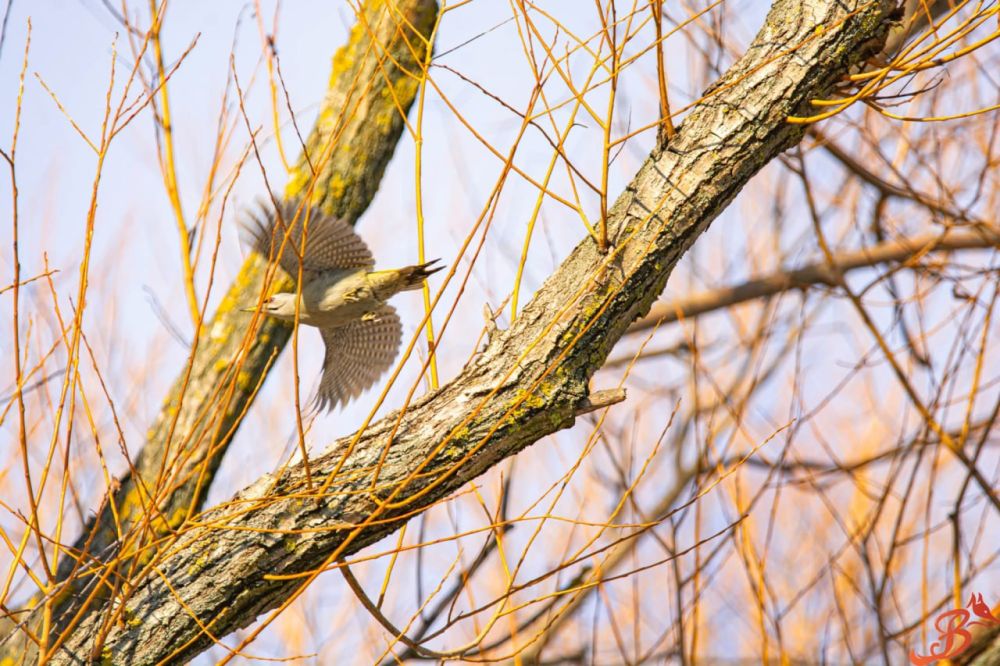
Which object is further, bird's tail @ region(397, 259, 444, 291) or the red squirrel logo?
bird's tail @ region(397, 259, 444, 291)

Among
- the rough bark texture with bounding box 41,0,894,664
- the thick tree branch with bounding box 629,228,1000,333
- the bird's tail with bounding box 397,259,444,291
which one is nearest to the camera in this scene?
the rough bark texture with bounding box 41,0,894,664

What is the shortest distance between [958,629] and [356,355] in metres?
2.59

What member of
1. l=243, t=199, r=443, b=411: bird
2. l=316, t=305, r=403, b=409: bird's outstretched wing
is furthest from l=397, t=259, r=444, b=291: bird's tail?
l=316, t=305, r=403, b=409: bird's outstretched wing

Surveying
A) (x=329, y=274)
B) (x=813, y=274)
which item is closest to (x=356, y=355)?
(x=329, y=274)

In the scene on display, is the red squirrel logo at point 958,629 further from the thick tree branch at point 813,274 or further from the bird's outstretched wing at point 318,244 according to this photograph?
the bird's outstretched wing at point 318,244

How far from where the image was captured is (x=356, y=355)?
13.2ft

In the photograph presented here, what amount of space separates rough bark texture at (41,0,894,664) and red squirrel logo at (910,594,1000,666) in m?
1.20

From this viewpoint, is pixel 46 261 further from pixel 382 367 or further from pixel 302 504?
pixel 382 367

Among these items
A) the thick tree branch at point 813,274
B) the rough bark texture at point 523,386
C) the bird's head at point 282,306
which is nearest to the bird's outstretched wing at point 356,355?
the bird's head at point 282,306

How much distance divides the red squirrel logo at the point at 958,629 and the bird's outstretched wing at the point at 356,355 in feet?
7.89

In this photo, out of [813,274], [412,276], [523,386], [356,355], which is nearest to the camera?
[523,386]

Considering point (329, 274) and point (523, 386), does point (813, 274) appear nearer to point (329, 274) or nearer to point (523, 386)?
point (329, 274)

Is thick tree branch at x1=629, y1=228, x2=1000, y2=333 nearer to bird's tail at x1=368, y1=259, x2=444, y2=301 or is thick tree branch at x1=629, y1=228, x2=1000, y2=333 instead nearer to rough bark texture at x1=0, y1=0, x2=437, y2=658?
bird's tail at x1=368, y1=259, x2=444, y2=301

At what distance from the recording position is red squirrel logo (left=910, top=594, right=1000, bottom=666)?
2305mm
